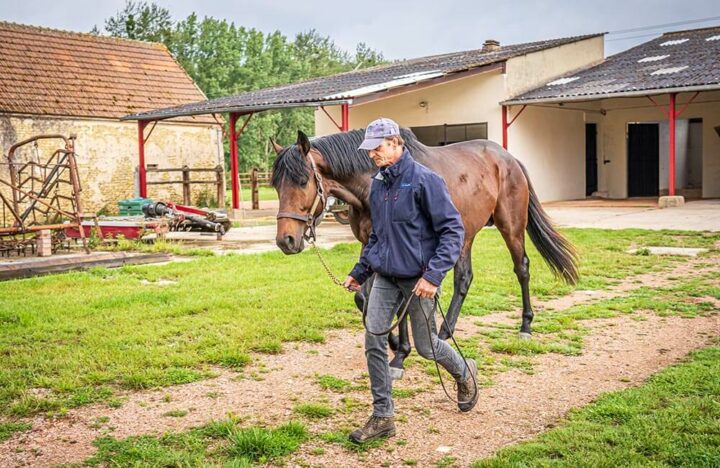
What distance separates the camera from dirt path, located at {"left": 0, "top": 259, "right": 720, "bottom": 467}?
385 centimetres

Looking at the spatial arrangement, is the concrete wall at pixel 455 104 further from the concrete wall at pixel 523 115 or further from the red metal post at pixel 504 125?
the red metal post at pixel 504 125

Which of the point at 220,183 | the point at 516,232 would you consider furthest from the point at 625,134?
the point at 516,232

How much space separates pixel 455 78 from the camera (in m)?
19.4

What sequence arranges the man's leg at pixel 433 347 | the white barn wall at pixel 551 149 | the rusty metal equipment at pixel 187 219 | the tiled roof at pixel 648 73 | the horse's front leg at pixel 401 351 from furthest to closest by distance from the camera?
the white barn wall at pixel 551 149 < the tiled roof at pixel 648 73 < the rusty metal equipment at pixel 187 219 < the horse's front leg at pixel 401 351 < the man's leg at pixel 433 347

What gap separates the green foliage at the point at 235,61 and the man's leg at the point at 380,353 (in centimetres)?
4509

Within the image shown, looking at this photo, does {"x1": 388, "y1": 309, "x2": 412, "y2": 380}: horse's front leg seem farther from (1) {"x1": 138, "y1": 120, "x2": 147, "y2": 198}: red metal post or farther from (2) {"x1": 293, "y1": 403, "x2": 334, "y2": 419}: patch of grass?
(1) {"x1": 138, "y1": 120, "x2": 147, "y2": 198}: red metal post

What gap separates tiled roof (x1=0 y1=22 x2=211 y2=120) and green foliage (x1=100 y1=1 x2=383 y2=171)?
22.0 metres

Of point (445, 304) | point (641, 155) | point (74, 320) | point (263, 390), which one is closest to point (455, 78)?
point (641, 155)

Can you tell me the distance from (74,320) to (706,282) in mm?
6882

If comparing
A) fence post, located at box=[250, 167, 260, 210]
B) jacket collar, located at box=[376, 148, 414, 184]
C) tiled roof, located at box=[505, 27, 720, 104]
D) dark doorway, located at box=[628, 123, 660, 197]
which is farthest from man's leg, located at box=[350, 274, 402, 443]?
dark doorway, located at box=[628, 123, 660, 197]

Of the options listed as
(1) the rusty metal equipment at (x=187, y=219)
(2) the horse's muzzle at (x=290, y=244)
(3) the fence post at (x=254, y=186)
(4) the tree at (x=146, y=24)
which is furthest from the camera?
(4) the tree at (x=146, y=24)

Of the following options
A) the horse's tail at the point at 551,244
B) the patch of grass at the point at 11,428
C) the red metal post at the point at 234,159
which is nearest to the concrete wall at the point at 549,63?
the red metal post at the point at 234,159

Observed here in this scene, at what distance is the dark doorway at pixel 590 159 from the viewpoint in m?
24.1

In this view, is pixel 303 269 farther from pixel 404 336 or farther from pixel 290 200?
pixel 290 200
